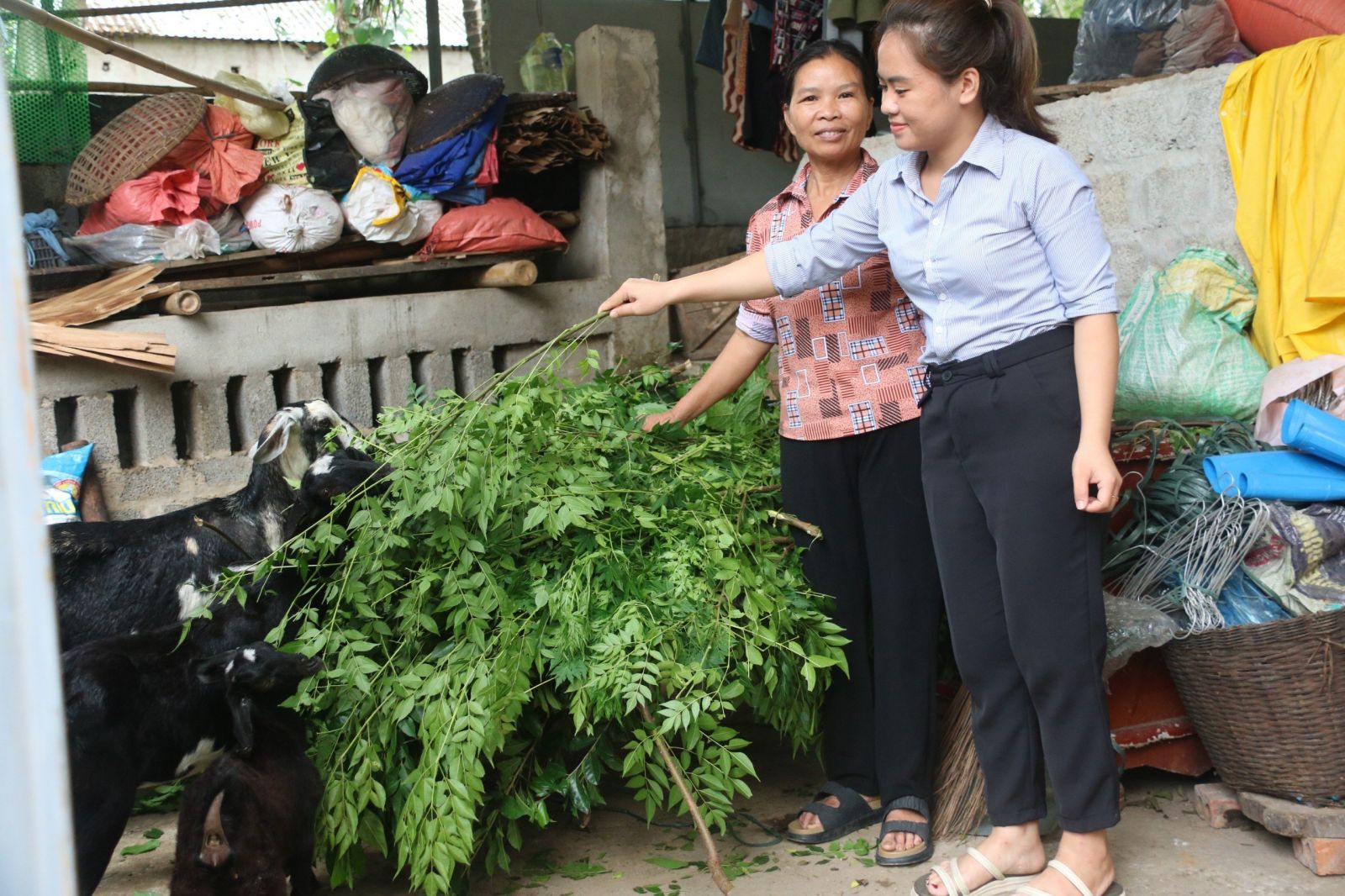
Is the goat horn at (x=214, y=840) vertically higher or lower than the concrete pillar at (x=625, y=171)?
lower

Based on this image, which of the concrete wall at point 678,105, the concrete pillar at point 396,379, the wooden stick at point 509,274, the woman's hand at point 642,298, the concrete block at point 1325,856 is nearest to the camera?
the concrete block at point 1325,856

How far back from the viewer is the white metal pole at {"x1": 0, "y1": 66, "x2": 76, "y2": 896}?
76cm

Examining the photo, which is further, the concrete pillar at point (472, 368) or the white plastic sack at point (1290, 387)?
the concrete pillar at point (472, 368)

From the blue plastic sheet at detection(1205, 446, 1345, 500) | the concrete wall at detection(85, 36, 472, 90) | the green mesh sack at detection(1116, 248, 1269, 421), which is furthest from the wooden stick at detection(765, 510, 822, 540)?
the concrete wall at detection(85, 36, 472, 90)

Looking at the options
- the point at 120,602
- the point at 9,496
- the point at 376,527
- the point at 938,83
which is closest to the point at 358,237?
the point at 120,602

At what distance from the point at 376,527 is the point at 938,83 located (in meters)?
1.60

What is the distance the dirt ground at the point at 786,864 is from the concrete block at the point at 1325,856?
0.03 meters

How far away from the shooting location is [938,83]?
2.33 meters

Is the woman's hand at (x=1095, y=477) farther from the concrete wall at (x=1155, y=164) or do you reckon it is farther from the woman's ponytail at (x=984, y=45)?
the concrete wall at (x=1155, y=164)

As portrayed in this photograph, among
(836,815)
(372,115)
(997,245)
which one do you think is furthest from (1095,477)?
(372,115)

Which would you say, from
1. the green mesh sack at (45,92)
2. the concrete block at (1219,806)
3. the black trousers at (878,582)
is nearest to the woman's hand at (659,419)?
the black trousers at (878,582)

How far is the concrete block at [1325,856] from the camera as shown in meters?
2.65

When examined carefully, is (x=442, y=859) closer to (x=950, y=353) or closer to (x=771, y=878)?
(x=771, y=878)

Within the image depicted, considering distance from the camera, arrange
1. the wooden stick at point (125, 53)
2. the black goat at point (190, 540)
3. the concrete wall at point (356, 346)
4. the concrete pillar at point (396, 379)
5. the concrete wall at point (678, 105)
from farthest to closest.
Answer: the concrete wall at point (678, 105) → the concrete pillar at point (396, 379) → the concrete wall at point (356, 346) → the black goat at point (190, 540) → the wooden stick at point (125, 53)
